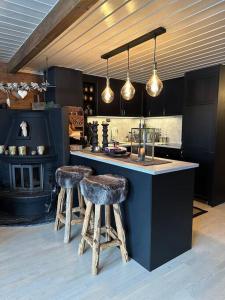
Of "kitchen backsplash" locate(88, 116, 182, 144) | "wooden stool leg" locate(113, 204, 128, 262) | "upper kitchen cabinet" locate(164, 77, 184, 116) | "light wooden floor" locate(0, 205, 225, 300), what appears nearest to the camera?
"light wooden floor" locate(0, 205, 225, 300)

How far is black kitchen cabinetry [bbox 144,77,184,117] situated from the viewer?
15.5 feet

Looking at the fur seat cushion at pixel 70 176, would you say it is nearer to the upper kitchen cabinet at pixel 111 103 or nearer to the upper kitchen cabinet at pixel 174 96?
the upper kitchen cabinet at pixel 111 103

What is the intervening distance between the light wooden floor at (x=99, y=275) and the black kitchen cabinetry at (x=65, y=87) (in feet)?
8.20

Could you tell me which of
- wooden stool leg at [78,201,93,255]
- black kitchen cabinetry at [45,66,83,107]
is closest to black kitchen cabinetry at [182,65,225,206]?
black kitchen cabinetry at [45,66,83,107]

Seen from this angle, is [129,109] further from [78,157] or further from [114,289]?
[114,289]

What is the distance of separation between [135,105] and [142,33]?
2.91 meters

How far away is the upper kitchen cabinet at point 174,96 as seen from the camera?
185 inches

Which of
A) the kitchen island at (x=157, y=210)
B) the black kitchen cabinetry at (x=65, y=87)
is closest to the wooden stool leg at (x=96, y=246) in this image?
the kitchen island at (x=157, y=210)

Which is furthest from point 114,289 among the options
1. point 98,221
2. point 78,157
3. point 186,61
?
point 186,61

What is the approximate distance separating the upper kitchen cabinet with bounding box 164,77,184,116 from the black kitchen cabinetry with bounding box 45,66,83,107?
204cm

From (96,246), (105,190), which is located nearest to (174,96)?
(105,190)

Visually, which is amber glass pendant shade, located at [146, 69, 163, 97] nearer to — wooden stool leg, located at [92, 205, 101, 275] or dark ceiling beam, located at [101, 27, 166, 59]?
dark ceiling beam, located at [101, 27, 166, 59]

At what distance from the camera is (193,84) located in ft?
13.4

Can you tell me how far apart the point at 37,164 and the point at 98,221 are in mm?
1690
